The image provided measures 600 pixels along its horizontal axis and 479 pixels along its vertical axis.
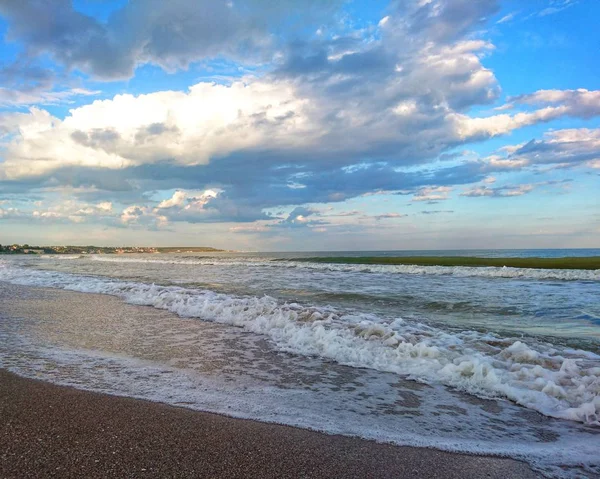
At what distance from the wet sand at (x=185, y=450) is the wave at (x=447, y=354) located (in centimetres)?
226

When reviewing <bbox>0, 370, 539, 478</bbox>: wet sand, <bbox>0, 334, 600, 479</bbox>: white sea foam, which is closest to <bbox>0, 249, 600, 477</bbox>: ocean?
<bbox>0, 334, 600, 479</bbox>: white sea foam

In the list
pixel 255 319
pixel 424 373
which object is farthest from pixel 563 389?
pixel 255 319

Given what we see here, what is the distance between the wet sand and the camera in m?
3.03

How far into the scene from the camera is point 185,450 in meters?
3.36

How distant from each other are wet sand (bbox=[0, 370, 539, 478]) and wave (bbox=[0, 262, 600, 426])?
2.26 metres

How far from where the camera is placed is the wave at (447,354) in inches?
211

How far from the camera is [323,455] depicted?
3422mm

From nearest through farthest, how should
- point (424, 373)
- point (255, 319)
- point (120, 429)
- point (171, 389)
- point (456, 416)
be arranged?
point (120, 429) → point (456, 416) → point (171, 389) → point (424, 373) → point (255, 319)

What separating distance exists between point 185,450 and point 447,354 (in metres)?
5.23

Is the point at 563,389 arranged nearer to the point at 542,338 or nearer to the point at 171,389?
the point at 542,338

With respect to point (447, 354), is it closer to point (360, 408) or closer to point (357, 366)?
point (357, 366)

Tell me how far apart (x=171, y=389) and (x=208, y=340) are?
Answer: 3493 mm

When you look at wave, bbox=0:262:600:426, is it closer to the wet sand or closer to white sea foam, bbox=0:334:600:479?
white sea foam, bbox=0:334:600:479

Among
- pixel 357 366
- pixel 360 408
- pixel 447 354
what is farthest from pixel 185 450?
pixel 447 354
